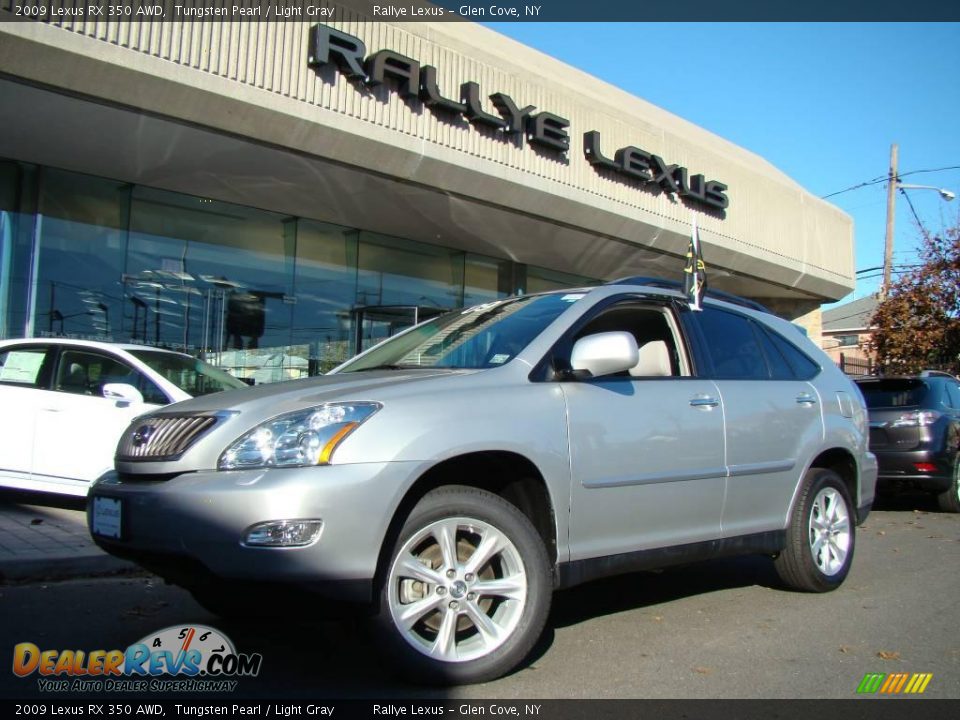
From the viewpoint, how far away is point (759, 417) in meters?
4.80

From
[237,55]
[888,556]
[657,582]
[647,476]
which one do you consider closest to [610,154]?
[237,55]

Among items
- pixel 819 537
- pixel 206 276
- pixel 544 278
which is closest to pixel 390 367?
pixel 819 537

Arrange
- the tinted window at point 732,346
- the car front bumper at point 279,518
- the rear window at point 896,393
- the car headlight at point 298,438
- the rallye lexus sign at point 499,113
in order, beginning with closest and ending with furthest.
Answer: the car front bumper at point 279,518 → the car headlight at point 298,438 → the tinted window at point 732,346 → the rear window at point 896,393 → the rallye lexus sign at point 499,113

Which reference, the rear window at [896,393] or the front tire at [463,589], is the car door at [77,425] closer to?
the front tire at [463,589]

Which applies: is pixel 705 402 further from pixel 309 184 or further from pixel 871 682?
pixel 309 184

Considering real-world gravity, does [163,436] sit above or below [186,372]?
below

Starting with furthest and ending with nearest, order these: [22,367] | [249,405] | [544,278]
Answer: [544,278]
[22,367]
[249,405]

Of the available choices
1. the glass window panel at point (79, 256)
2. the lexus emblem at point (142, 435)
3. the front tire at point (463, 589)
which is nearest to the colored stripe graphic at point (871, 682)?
the front tire at point (463, 589)

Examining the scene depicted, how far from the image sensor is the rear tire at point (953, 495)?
32.2 ft

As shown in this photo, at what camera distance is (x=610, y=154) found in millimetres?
14016

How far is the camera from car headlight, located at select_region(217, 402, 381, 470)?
3.21 meters

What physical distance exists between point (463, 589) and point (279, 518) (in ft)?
2.75

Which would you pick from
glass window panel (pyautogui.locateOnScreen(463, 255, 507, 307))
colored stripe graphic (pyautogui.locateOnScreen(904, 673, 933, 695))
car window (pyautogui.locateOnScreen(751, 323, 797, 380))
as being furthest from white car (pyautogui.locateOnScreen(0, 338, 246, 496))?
glass window panel (pyautogui.locateOnScreen(463, 255, 507, 307))

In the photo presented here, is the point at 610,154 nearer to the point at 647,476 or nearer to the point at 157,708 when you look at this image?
the point at 647,476
